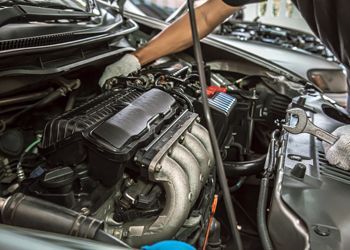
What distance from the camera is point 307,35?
10.3ft

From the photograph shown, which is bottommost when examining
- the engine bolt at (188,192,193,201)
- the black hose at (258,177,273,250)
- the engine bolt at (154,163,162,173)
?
the engine bolt at (188,192,193,201)

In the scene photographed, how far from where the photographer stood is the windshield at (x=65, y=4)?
41.3 inches

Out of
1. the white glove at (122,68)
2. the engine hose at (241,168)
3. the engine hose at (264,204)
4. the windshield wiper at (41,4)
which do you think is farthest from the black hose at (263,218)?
the windshield wiper at (41,4)

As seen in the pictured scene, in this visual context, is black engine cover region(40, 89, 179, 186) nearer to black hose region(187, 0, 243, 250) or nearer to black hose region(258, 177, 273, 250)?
black hose region(187, 0, 243, 250)

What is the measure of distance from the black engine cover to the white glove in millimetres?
336

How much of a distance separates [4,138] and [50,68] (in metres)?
0.23

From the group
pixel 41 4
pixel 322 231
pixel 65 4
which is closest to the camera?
pixel 322 231

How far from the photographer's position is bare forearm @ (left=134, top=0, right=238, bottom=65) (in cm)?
156

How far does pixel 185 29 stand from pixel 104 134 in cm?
90

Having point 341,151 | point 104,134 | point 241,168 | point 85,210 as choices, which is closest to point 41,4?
point 104,134

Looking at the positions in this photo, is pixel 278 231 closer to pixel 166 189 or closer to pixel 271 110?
pixel 166 189

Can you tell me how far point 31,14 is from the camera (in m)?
1.00

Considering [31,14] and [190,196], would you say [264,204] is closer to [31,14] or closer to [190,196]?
[190,196]

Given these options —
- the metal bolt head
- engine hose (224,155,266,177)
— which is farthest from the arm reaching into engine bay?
the metal bolt head
